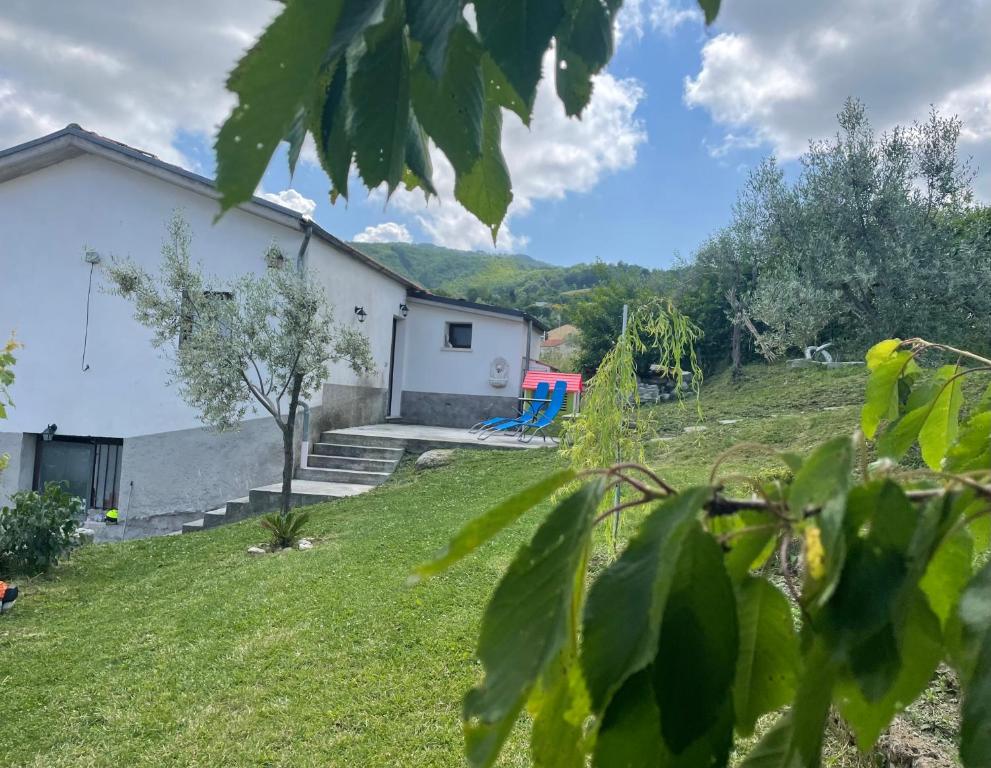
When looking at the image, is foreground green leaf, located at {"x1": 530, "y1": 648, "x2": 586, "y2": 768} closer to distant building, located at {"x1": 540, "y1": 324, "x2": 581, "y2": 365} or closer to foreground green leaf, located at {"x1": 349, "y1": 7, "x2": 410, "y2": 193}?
foreground green leaf, located at {"x1": 349, "y1": 7, "x2": 410, "y2": 193}

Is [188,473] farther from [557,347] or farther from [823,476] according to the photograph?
[557,347]

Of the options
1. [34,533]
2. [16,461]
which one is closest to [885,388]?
[34,533]

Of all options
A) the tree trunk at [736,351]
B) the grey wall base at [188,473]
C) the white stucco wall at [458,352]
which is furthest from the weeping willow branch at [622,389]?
the tree trunk at [736,351]

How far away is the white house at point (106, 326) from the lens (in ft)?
33.1

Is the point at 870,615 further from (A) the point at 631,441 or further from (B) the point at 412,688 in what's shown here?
(A) the point at 631,441

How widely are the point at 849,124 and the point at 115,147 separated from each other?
521 inches

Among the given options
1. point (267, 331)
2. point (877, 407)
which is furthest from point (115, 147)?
point (877, 407)

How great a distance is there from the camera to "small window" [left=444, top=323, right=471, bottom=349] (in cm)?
1486

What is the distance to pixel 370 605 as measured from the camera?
4.62 m

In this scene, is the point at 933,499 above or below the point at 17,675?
above

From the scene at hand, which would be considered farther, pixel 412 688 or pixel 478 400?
pixel 478 400

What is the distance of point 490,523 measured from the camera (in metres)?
0.42

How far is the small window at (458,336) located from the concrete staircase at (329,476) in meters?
4.22

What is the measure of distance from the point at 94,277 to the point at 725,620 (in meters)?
12.6
